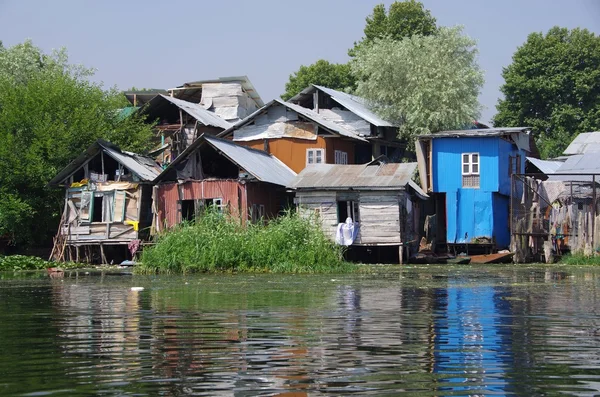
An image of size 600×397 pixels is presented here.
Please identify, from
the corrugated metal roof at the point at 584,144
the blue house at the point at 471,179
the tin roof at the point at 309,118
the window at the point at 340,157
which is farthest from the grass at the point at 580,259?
the corrugated metal roof at the point at 584,144

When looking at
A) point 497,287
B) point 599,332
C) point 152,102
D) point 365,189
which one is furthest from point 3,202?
point 599,332

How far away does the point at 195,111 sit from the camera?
42.1 meters

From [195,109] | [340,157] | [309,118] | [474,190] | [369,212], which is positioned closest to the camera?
[369,212]

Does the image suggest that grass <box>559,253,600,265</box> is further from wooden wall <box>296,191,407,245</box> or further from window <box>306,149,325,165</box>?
window <box>306,149,325,165</box>

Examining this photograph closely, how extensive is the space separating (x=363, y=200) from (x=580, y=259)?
7793 mm

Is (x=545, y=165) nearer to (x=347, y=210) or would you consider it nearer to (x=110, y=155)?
(x=347, y=210)

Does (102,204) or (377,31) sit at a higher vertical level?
(377,31)

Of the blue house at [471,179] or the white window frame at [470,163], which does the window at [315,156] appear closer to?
the blue house at [471,179]

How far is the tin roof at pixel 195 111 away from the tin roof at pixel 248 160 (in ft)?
17.1

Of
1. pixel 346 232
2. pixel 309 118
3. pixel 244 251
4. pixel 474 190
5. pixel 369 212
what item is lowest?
pixel 244 251

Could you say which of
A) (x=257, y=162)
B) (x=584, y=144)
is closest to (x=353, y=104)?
(x=257, y=162)

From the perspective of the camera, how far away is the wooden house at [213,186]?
32.9 metres

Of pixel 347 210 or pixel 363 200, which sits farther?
pixel 347 210

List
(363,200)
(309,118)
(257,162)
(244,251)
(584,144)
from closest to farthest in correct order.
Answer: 1. (244,251)
2. (363,200)
3. (257,162)
4. (309,118)
5. (584,144)
